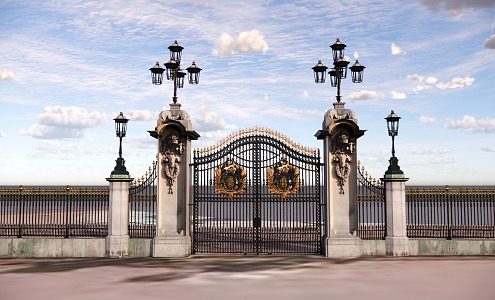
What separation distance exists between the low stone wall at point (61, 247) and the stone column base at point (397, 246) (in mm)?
9363

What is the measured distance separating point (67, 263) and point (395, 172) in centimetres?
1288

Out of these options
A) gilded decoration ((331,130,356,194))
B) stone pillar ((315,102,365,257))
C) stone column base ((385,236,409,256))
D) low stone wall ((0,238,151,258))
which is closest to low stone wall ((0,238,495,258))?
low stone wall ((0,238,151,258))

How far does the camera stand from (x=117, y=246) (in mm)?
17484

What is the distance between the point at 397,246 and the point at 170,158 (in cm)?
952

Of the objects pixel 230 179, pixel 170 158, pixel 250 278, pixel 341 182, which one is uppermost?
pixel 170 158

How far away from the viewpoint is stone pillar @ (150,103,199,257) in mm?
17508

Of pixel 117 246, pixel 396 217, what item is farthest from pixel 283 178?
pixel 117 246

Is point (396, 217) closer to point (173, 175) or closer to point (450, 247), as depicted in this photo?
point (450, 247)

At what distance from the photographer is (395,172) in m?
17.7

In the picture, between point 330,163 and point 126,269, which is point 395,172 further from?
point 126,269

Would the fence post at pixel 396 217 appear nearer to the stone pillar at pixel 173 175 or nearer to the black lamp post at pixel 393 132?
the black lamp post at pixel 393 132

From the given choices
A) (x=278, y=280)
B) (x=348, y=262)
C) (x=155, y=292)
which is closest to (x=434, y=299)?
(x=278, y=280)

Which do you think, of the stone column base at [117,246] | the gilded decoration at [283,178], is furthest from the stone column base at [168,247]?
the gilded decoration at [283,178]

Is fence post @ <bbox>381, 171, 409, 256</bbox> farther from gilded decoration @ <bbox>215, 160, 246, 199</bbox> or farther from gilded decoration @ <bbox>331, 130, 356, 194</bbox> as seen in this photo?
gilded decoration @ <bbox>215, 160, 246, 199</bbox>
